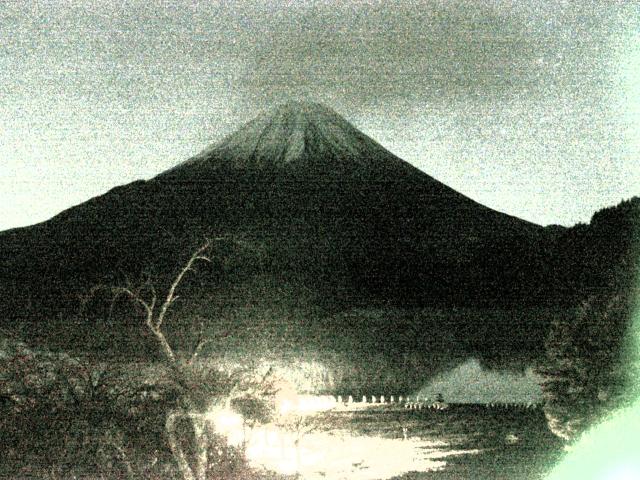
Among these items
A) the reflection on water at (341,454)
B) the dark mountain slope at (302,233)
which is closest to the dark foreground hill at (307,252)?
the dark mountain slope at (302,233)

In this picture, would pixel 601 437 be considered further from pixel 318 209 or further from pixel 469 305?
pixel 318 209

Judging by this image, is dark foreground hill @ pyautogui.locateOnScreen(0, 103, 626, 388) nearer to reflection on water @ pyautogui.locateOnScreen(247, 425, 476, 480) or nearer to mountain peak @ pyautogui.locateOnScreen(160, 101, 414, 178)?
mountain peak @ pyautogui.locateOnScreen(160, 101, 414, 178)

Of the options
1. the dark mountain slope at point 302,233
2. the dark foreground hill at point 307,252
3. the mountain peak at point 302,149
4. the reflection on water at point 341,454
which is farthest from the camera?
the mountain peak at point 302,149

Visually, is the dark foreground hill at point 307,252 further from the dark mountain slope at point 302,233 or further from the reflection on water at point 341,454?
the reflection on water at point 341,454

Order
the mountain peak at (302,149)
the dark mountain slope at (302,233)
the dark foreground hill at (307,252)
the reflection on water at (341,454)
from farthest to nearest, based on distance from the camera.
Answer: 1. the mountain peak at (302,149)
2. the dark mountain slope at (302,233)
3. the dark foreground hill at (307,252)
4. the reflection on water at (341,454)

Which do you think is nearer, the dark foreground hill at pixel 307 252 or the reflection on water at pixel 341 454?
the reflection on water at pixel 341 454

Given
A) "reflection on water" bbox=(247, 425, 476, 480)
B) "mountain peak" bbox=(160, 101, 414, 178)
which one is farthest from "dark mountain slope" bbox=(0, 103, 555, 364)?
"reflection on water" bbox=(247, 425, 476, 480)

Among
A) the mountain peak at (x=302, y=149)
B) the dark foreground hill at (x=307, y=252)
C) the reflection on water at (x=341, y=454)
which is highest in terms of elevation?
the mountain peak at (x=302, y=149)

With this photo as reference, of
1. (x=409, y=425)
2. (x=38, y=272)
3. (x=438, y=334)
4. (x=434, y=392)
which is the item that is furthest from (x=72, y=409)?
(x=38, y=272)
